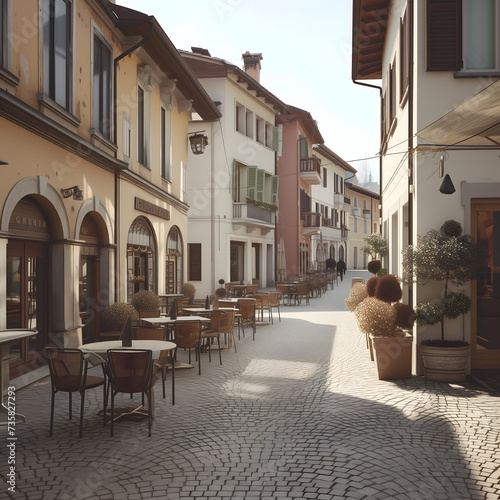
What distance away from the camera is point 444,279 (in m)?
8.03

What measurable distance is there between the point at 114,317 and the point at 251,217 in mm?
15608

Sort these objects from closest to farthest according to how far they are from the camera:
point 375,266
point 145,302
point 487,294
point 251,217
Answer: point 487,294, point 145,302, point 375,266, point 251,217

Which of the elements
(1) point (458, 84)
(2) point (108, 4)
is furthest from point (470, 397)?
(2) point (108, 4)

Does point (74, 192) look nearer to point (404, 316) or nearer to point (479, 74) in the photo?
point (404, 316)

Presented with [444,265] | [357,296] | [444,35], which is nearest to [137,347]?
[444,265]

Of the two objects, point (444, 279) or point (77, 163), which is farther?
point (77, 163)

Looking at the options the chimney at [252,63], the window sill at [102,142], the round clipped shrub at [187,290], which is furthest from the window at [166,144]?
the chimney at [252,63]

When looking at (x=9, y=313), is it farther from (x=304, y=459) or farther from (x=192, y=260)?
(x=192, y=260)

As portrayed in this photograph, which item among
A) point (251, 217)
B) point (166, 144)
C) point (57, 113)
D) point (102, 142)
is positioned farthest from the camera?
point (251, 217)

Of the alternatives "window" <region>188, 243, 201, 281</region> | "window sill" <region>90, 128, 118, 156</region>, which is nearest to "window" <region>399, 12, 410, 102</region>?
"window sill" <region>90, 128, 118, 156</region>

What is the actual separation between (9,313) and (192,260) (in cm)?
1673

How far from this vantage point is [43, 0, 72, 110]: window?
8.63 metres

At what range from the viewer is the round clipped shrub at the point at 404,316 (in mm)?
8125

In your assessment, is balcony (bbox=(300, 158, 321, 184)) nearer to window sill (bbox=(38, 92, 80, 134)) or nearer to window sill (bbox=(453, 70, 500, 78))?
window sill (bbox=(38, 92, 80, 134))
